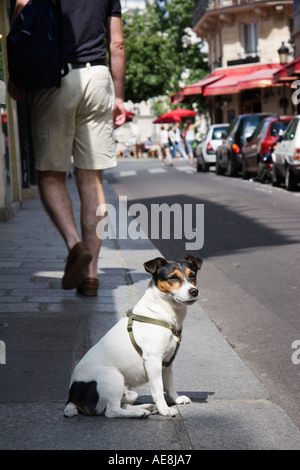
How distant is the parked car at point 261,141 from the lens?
75.0ft

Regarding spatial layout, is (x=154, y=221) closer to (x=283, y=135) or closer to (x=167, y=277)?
(x=283, y=135)

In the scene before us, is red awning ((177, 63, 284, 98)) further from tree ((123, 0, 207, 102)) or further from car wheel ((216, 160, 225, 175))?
car wheel ((216, 160, 225, 175))

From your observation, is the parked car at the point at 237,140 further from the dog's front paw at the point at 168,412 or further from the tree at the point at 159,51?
the tree at the point at 159,51

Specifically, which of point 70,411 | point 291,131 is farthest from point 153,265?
point 291,131

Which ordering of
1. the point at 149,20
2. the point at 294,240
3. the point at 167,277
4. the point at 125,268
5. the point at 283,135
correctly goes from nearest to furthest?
→ the point at 167,277 → the point at 125,268 → the point at 294,240 → the point at 283,135 → the point at 149,20

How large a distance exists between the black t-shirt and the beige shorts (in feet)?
0.30

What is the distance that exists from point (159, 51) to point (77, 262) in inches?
2356

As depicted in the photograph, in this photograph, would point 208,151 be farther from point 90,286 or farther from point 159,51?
point 159,51

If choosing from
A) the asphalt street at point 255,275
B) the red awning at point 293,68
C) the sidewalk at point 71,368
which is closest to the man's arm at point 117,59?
the sidewalk at point 71,368

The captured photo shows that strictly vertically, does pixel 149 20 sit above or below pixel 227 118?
above

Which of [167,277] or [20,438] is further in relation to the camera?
[167,277]

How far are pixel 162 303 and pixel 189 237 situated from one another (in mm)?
7328
